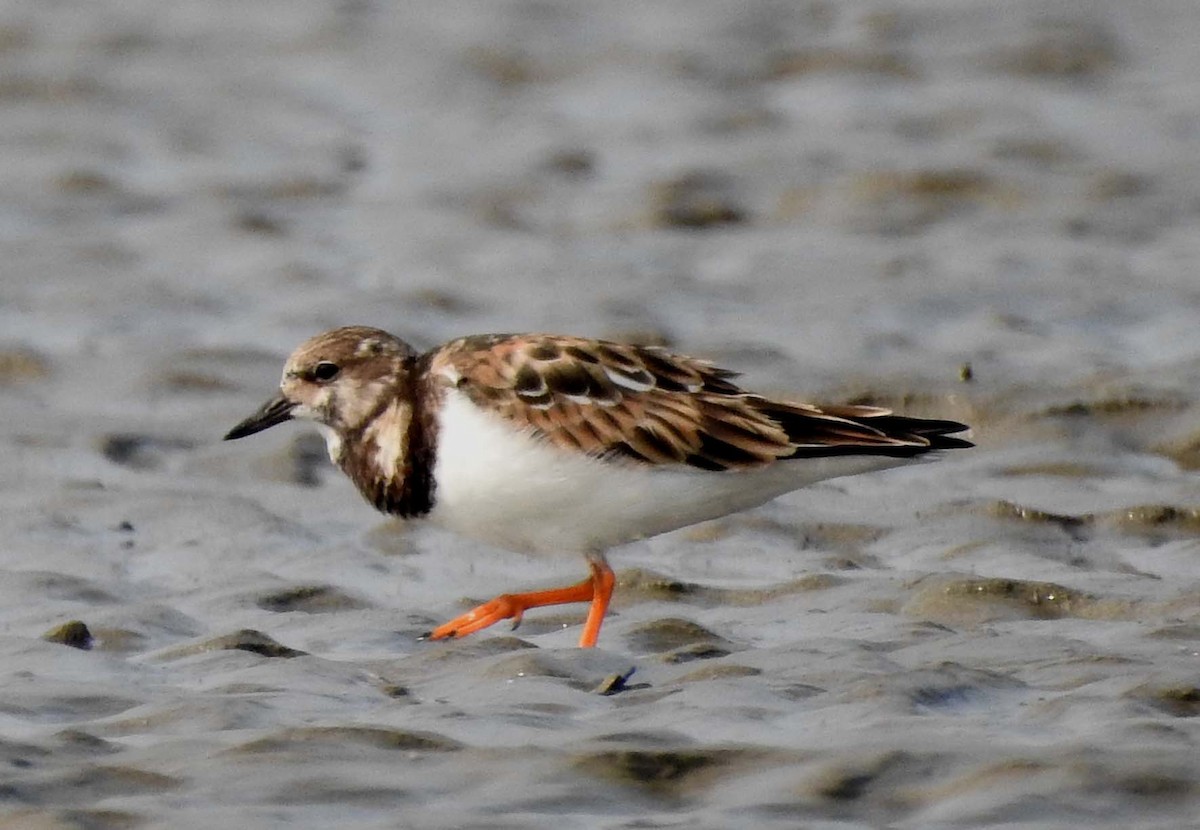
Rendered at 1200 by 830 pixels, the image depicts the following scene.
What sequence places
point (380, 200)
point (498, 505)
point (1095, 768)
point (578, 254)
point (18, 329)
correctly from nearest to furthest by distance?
1. point (1095, 768)
2. point (498, 505)
3. point (18, 329)
4. point (578, 254)
5. point (380, 200)

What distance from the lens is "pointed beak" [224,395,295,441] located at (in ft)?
25.6

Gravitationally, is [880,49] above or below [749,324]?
above

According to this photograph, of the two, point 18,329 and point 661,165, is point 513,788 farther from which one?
point 661,165

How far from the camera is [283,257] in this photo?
37.7 ft

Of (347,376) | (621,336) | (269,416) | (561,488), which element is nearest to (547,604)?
(561,488)

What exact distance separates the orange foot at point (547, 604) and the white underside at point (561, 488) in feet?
0.34

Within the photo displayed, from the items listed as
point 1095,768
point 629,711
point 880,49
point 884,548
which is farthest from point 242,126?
point 1095,768

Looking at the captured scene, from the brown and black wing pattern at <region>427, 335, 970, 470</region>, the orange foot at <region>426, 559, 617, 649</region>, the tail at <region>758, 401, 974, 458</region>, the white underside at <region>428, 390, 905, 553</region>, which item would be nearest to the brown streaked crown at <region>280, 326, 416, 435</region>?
Result: the brown and black wing pattern at <region>427, 335, 970, 470</region>

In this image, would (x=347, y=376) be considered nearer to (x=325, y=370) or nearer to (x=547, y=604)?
(x=325, y=370)

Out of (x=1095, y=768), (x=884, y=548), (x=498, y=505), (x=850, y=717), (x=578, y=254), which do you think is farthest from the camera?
(x=578, y=254)

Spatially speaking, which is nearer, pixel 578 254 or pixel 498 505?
pixel 498 505

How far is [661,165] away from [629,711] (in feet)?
22.4

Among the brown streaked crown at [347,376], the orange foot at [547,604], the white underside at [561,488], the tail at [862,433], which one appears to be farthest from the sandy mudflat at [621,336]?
the brown streaked crown at [347,376]

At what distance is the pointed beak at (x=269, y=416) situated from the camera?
7.79m
